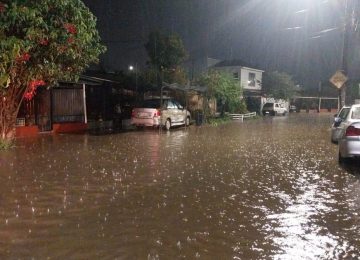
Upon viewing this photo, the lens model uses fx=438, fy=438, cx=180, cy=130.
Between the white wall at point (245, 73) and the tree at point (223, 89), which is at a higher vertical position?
the white wall at point (245, 73)

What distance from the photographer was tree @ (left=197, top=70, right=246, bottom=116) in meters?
31.6

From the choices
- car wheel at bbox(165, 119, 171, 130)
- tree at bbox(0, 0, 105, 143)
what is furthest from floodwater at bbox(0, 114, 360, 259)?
car wheel at bbox(165, 119, 171, 130)

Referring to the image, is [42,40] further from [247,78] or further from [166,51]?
[247,78]

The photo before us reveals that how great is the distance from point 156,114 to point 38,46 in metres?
9.34

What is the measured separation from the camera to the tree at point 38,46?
11.8 m

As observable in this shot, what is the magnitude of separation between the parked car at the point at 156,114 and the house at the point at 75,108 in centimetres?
248

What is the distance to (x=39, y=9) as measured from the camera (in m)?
12.3

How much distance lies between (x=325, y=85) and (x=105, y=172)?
68.9 meters

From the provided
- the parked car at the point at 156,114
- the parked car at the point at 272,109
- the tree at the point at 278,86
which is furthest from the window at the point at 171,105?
the tree at the point at 278,86

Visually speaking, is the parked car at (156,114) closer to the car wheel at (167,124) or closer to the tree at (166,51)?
the car wheel at (167,124)

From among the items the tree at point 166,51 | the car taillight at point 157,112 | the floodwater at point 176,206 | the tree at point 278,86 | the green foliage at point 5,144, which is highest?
the tree at point 166,51

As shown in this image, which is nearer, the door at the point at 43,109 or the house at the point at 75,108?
the house at the point at 75,108

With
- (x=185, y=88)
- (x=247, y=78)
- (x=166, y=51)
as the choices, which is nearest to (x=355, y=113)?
(x=185, y=88)

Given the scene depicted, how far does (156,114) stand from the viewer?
21.8 m
